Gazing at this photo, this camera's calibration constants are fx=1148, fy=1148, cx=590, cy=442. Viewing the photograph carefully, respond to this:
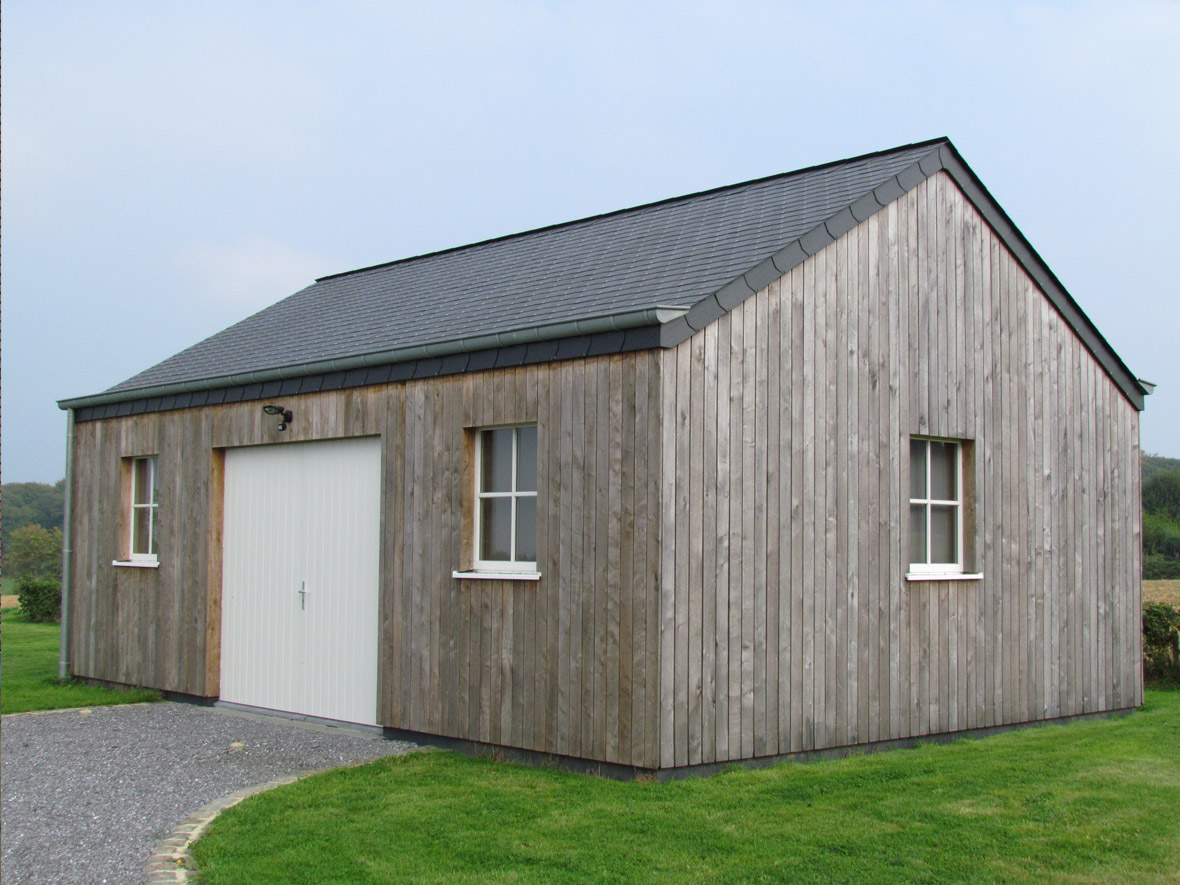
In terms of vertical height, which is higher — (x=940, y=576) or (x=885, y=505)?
(x=885, y=505)

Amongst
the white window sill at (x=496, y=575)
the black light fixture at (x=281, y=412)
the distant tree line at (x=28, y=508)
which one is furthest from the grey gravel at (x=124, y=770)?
the distant tree line at (x=28, y=508)

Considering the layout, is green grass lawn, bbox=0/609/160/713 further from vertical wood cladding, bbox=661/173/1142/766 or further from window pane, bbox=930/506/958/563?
window pane, bbox=930/506/958/563

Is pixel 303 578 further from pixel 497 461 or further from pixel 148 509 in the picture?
pixel 148 509

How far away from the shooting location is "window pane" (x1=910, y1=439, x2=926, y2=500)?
33.2 ft

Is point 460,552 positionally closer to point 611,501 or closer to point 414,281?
point 611,501

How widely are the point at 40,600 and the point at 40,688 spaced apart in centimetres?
1174

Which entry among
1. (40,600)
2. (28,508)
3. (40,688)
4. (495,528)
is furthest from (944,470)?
(28,508)

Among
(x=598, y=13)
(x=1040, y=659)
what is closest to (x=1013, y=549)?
(x=1040, y=659)

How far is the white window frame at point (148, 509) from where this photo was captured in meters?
13.2

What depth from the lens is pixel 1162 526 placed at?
42469mm

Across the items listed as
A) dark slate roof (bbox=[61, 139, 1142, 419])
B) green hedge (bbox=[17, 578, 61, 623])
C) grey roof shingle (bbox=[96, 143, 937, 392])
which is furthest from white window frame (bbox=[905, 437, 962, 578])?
green hedge (bbox=[17, 578, 61, 623])

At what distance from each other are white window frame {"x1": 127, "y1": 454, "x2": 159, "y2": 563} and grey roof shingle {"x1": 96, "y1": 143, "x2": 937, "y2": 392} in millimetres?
951

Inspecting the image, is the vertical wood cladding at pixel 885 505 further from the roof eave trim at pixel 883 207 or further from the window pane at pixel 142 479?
the window pane at pixel 142 479

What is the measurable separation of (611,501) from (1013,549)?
178 inches
